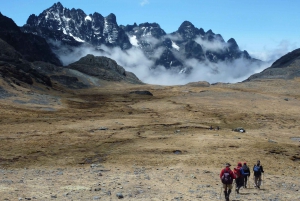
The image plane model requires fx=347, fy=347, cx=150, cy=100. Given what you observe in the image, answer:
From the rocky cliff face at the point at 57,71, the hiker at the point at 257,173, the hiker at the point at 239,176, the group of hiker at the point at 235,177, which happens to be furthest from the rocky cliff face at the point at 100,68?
the hiker at the point at 239,176

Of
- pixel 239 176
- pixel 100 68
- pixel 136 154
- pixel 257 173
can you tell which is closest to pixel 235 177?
pixel 239 176

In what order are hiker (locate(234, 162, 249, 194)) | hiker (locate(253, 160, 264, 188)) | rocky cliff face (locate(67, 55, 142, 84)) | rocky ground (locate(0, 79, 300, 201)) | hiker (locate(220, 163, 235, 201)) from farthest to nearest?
rocky cliff face (locate(67, 55, 142, 84))
hiker (locate(253, 160, 264, 188))
hiker (locate(234, 162, 249, 194))
rocky ground (locate(0, 79, 300, 201))
hiker (locate(220, 163, 235, 201))

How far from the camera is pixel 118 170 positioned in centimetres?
2806

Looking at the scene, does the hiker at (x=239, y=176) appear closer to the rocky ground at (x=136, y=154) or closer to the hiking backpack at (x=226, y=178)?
the rocky ground at (x=136, y=154)

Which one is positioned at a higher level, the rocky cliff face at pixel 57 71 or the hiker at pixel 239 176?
the rocky cliff face at pixel 57 71

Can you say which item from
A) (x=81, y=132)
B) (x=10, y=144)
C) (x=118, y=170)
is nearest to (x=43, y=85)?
(x=81, y=132)

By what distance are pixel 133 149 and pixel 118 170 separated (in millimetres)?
8522

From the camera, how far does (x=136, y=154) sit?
34.3 metres

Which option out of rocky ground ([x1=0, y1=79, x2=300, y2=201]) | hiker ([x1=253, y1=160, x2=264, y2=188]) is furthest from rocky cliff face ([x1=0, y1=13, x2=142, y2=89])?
hiker ([x1=253, y1=160, x2=264, y2=188])

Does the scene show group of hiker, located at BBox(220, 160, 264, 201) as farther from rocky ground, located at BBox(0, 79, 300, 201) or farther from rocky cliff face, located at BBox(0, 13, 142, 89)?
rocky cliff face, located at BBox(0, 13, 142, 89)

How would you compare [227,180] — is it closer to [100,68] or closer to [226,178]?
[226,178]

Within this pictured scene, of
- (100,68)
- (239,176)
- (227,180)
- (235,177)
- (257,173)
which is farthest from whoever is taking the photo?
(100,68)

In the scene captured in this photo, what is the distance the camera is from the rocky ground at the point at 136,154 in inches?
847

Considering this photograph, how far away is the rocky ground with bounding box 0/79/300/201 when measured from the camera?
21.5 meters
